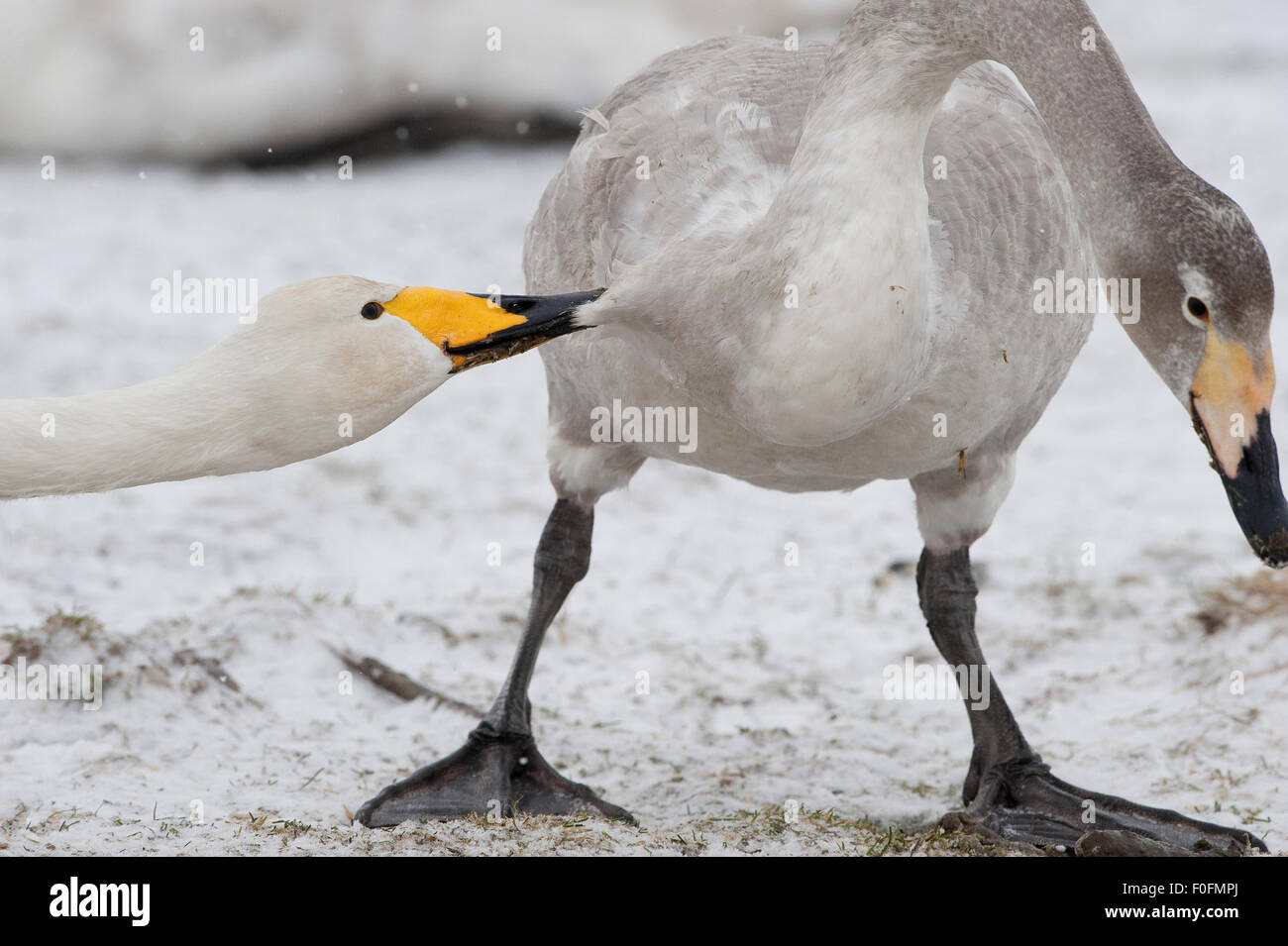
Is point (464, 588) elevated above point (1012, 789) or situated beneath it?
elevated above

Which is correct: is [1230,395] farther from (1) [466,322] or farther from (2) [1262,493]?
(1) [466,322]

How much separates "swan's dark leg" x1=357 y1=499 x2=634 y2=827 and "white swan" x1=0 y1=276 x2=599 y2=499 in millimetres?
1819

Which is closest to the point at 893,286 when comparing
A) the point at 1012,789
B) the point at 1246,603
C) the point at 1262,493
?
the point at 1262,493

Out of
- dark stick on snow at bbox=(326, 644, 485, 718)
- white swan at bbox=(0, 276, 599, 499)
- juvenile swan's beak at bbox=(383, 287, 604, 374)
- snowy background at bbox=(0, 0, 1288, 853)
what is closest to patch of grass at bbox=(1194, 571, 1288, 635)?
snowy background at bbox=(0, 0, 1288, 853)

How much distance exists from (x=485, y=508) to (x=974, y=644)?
3.45 meters

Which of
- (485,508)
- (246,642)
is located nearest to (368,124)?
(485,508)

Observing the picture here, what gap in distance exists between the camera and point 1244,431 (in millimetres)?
2758

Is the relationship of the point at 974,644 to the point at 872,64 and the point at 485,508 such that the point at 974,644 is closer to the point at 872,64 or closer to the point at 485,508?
the point at 872,64

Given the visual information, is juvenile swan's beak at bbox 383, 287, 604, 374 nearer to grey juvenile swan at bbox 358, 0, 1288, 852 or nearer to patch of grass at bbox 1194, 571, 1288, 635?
grey juvenile swan at bbox 358, 0, 1288, 852

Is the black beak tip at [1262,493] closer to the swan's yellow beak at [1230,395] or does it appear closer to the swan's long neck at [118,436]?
the swan's yellow beak at [1230,395]

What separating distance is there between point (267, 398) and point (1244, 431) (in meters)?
1.90

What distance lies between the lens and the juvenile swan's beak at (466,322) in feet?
9.57

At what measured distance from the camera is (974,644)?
4.74 metres

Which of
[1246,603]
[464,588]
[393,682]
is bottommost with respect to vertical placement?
[393,682]
